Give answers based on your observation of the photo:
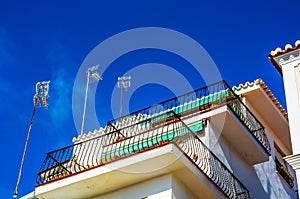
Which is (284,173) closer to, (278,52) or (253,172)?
(253,172)

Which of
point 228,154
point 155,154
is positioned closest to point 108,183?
point 155,154

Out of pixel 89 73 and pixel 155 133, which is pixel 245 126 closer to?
pixel 155 133

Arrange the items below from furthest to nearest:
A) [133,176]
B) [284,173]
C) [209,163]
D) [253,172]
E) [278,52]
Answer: [284,173] → [253,172] → [209,163] → [133,176] → [278,52]

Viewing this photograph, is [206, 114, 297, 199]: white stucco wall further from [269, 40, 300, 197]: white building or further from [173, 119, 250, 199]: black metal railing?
[269, 40, 300, 197]: white building

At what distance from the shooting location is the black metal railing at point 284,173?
20812mm

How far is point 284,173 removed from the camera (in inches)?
827

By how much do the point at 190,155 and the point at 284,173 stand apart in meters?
5.61

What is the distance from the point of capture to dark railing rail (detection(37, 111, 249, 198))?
54.4 feet

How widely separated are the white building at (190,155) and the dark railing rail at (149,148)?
0.08ft

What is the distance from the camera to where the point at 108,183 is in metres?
16.2

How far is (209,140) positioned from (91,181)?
11.4 feet

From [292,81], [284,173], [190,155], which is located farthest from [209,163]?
[284,173]

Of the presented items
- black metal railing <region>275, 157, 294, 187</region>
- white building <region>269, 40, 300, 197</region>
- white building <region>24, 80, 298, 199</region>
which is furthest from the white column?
black metal railing <region>275, 157, 294, 187</region>

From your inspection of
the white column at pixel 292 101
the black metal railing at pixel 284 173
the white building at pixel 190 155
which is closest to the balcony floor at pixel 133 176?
the white building at pixel 190 155
